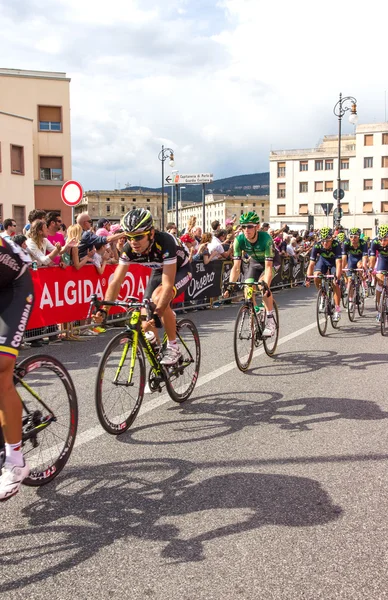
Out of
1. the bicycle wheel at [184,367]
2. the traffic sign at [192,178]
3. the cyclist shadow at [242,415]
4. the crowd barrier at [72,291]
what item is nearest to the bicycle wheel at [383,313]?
the crowd barrier at [72,291]

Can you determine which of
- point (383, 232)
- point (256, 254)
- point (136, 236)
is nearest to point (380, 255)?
point (383, 232)

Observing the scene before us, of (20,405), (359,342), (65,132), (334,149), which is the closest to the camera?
(20,405)

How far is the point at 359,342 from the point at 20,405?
25.5 ft

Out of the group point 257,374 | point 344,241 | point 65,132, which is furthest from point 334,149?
point 257,374

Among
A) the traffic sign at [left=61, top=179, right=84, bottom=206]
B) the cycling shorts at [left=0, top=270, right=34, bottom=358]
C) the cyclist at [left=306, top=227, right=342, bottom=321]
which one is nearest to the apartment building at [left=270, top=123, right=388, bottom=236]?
the traffic sign at [left=61, top=179, right=84, bottom=206]

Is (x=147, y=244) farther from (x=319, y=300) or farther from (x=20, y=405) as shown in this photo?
(x=319, y=300)

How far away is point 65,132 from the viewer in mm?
45562

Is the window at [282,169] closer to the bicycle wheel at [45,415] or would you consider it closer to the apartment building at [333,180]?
the apartment building at [333,180]

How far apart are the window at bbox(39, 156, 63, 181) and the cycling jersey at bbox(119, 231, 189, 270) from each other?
4089cm

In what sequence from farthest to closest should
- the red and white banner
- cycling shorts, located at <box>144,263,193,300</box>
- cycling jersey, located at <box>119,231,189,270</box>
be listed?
the red and white banner, cycling shorts, located at <box>144,263,193,300</box>, cycling jersey, located at <box>119,231,189,270</box>

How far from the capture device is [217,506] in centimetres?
384

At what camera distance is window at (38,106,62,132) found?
4528 cm

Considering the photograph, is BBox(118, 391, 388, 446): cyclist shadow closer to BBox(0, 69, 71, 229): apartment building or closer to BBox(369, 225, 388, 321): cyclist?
BBox(369, 225, 388, 321): cyclist

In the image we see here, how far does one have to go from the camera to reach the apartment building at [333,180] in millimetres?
96250
